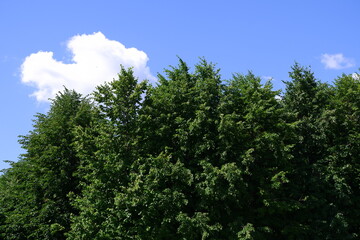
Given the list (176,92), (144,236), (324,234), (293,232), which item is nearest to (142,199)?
(144,236)

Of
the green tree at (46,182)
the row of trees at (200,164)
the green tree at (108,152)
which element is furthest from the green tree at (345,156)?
the green tree at (46,182)

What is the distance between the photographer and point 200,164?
70.8ft

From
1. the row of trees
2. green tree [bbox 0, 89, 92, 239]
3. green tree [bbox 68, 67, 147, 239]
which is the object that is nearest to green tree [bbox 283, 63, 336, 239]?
the row of trees

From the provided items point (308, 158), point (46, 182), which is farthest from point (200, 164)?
point (46, 182)

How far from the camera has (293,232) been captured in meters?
22.2

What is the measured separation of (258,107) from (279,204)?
688 centimetres

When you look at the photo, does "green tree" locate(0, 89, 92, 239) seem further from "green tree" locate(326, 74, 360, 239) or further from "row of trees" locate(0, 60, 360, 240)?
"green tree" locate(326, 74, 360, 239)

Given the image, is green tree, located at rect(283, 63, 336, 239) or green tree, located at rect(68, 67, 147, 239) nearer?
green tree, located at rect(68, 67, 147, 239)

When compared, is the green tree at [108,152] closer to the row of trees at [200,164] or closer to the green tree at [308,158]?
the row of trees at [200,164]

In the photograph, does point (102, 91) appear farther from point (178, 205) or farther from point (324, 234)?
point (324, 234)

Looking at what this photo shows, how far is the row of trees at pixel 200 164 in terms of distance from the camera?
2047 cm

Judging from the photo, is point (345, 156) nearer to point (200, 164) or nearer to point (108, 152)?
point (200, 164)

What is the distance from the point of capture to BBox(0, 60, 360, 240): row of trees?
20469 millimetres

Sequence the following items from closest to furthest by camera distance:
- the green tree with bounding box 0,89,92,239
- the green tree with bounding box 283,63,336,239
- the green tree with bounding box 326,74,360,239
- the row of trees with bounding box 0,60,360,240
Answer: the row of trees with bounding box 0,60,360,240
the green tree with bounding box 283,63,336,239
the green tree with bounding box 326,74,360,239
the green tree with bounding box 0,89,92,239
